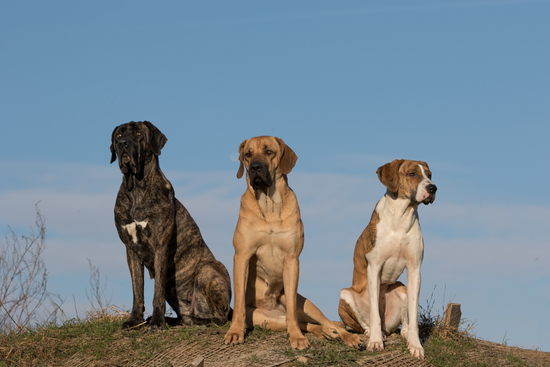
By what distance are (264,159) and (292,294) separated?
1644 mm

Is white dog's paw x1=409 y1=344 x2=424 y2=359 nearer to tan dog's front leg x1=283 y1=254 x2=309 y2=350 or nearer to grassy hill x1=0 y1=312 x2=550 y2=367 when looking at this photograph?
grassy hill x1=0 y1=312 x2=550 y2=367

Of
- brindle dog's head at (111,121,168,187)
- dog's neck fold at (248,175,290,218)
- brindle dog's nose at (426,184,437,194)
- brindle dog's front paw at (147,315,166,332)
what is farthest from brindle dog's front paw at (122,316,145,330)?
brindle dog's nose at (426,184,437,194)

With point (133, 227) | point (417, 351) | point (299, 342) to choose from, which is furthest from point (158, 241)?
point (417, 351)

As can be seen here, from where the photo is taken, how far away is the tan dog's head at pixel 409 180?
727cm

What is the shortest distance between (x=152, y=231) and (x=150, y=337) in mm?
1368

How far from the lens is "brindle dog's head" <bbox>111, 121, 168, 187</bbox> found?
8.18 m

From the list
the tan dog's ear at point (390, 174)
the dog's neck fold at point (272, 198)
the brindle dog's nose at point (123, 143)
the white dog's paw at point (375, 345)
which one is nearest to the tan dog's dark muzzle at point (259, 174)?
the dog's neck fold at point (272, 198)

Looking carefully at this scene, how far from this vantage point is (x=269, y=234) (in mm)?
7367

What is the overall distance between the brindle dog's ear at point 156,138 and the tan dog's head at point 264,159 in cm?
139

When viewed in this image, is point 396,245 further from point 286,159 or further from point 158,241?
point 158,241

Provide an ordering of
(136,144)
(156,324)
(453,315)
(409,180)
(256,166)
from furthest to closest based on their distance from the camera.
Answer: (453,315), (136,144), (156,324), (409,180), (256,166)

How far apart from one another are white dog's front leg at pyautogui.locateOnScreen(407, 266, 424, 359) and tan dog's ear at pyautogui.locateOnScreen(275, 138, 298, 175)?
196 centimetres

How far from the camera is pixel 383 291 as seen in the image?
315 inches

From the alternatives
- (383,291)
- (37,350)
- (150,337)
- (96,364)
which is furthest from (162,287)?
(383,291)
